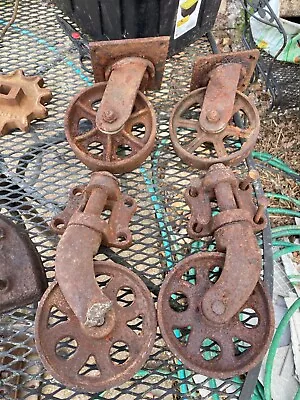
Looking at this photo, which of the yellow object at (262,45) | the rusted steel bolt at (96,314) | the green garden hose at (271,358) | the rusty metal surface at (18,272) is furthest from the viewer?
the yellow object at (262,45)

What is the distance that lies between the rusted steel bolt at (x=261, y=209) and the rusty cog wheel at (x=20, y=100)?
47 centimetres

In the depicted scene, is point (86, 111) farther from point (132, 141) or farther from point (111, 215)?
point (111, 215)

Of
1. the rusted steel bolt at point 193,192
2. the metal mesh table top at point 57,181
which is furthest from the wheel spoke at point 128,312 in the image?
the rusted steel bolt at point 193,192

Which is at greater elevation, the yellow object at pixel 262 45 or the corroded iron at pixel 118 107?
the corroded iron at pixel 118 107

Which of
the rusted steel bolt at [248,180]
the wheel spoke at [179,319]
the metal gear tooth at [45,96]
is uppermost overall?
the metal gear tooth at [45,96]

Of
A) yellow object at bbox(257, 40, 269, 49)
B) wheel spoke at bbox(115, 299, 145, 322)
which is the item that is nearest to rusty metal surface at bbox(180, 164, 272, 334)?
wheel spoke at bbox(115, 299, 145, 322)

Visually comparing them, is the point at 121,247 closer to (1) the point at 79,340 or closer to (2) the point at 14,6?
(1) the point at 79,340

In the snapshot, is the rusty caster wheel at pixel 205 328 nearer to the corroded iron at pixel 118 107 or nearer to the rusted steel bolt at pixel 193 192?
the rusted steel bolt at pixel 193 192

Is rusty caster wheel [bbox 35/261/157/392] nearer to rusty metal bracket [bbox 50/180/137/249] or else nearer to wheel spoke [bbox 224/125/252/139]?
rusty metal bracket [bbox 50/180/137/249]

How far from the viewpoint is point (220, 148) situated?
89 cm

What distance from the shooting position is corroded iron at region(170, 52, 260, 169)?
878mm

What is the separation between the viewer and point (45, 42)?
3.63 ft

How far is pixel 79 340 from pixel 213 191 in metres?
0.34

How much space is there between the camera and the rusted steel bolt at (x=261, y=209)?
806mm
